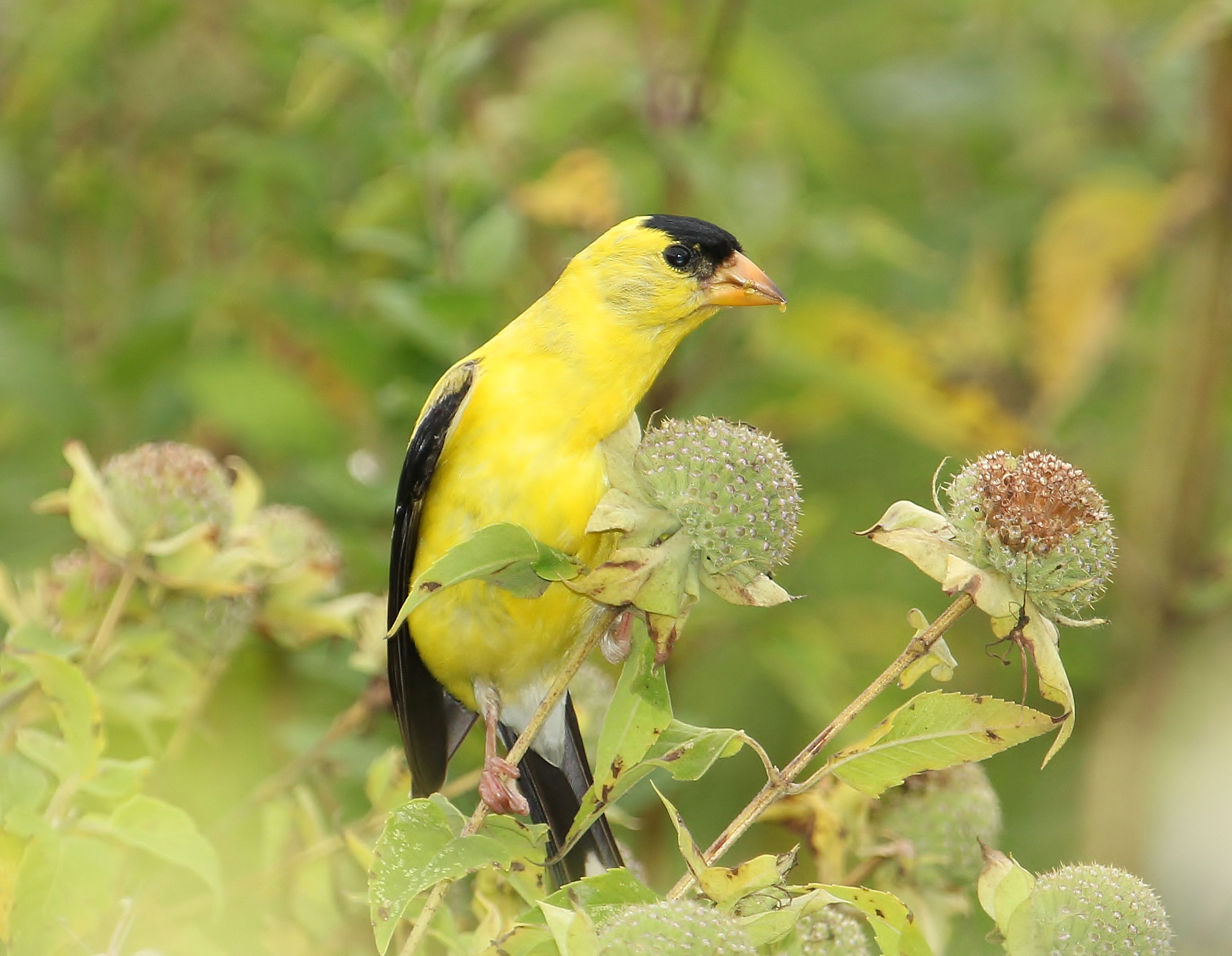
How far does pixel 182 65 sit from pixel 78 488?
191 centimetres

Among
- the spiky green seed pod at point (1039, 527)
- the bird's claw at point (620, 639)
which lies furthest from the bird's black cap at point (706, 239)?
the spiky green seed pod at point (1039, 527)

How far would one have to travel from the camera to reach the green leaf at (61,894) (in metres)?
1.88

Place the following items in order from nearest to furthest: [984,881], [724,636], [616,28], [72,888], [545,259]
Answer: [984,881]
[72,888]
[724,636]
[545,259]
[616,28]

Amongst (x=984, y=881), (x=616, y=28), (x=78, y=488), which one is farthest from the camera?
(x=616, y=28)

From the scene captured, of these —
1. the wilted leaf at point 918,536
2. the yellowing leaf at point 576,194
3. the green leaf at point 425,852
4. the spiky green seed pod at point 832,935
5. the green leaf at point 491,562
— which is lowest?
the spiky green seed pod at point 832,935

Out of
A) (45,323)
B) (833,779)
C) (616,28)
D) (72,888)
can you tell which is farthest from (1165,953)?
(616,28)

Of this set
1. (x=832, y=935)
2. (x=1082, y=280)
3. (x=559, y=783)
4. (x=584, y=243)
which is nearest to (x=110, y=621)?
(x=559, y=783)

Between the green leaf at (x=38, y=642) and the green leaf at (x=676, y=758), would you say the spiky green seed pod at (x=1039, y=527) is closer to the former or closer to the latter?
the green leaf at (x=676, y=758)

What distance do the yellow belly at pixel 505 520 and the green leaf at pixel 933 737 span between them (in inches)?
31.3

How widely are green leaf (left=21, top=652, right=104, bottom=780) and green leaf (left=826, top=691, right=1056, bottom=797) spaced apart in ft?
3.22

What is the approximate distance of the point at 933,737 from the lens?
1.78m

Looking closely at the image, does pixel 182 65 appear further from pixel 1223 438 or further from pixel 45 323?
pixel 1223 438

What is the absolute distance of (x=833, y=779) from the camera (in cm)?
238

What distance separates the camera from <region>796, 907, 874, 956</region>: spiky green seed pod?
191 cm
